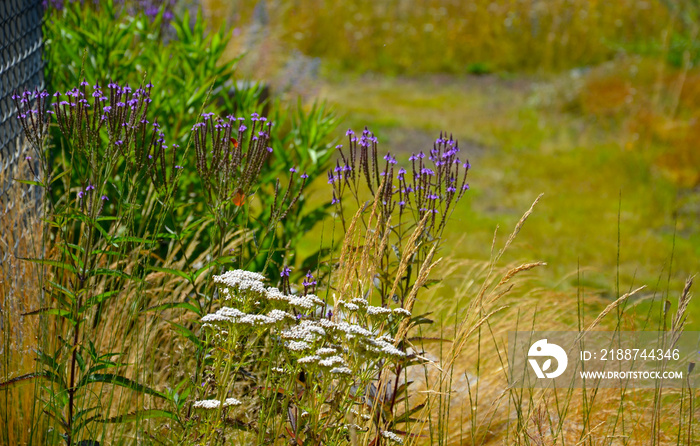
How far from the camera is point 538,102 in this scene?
964cm

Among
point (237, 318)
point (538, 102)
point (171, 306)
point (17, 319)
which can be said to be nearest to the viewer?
point (237, 318)

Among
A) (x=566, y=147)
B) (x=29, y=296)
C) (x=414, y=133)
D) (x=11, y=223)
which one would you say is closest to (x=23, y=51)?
(x=11, y=223)

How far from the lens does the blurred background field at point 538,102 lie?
602 centimetres

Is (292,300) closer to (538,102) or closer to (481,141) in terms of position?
(481,141)

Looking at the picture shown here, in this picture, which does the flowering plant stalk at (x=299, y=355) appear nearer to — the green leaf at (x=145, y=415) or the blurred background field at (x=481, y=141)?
the green leaf at (x=145, y=415)

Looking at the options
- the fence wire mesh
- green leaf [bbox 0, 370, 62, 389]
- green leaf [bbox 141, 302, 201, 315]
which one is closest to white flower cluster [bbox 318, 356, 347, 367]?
green leaf [bbox 141, 302, 201, 315]

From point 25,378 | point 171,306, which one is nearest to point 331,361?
point 171,306

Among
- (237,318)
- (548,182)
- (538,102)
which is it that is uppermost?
(237,318)

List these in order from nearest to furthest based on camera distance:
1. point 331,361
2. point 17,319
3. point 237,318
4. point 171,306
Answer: point 331,361
point 237,318
point 171,306
point 17,319

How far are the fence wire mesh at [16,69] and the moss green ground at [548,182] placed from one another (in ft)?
7.23

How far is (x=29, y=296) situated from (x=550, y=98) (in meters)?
7.94

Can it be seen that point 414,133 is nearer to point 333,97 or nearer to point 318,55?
point 333,97

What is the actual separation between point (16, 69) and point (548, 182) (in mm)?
5131

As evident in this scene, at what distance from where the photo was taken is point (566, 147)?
26.8ft
